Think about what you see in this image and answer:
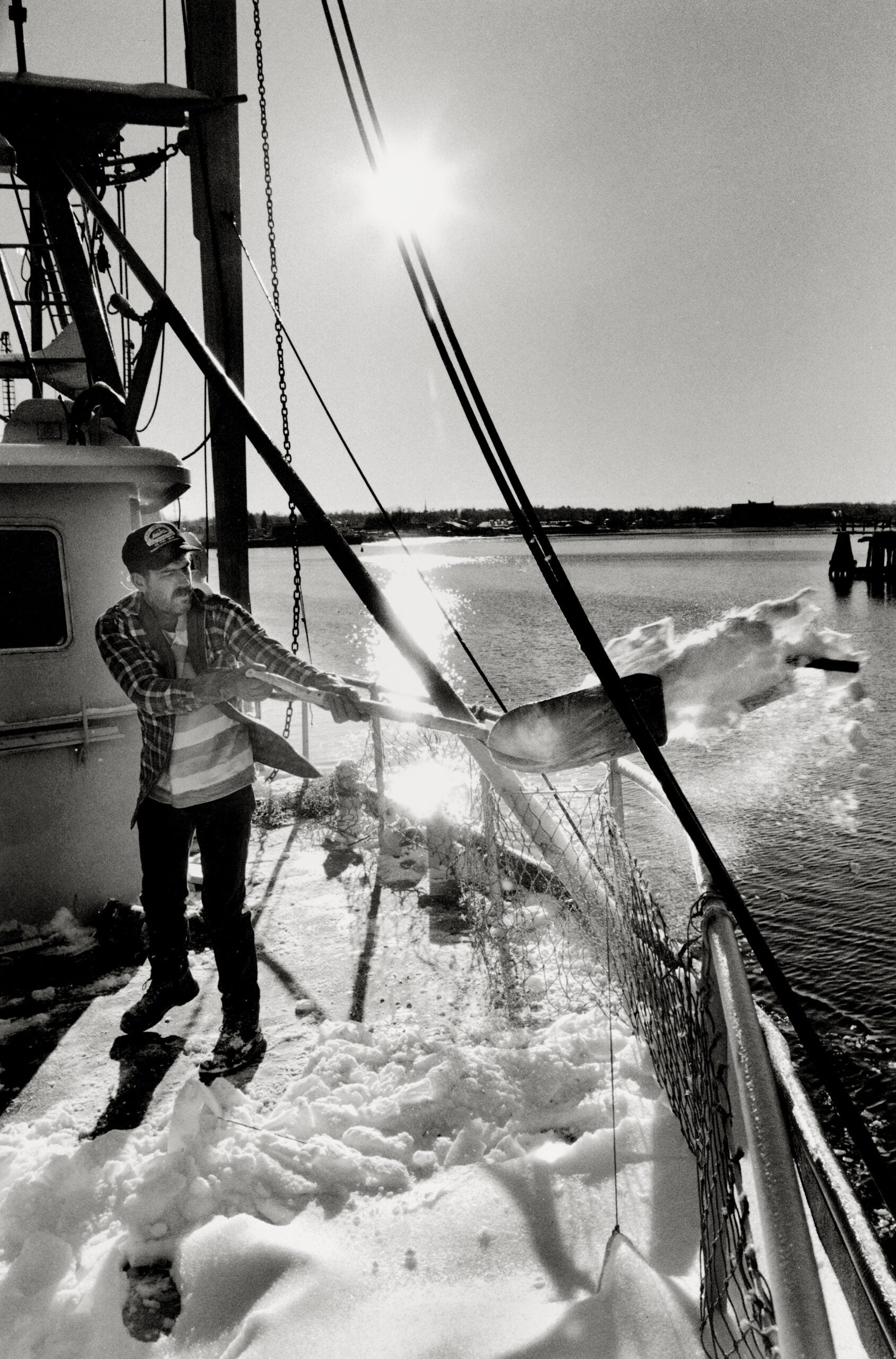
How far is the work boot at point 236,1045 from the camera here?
380cm

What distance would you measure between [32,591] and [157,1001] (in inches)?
96.6

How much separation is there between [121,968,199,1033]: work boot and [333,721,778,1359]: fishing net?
154cm

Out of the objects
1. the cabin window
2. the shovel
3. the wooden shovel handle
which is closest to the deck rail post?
the shovel

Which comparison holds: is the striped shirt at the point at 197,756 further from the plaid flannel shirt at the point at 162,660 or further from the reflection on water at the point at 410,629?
the reflection on water at the point at 410,629

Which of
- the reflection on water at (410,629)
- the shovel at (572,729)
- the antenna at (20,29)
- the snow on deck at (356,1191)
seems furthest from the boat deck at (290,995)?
the antenna at (20,29)

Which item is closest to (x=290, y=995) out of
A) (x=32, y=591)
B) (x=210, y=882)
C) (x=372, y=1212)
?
(x=210, y=882)

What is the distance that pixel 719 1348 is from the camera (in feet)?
6.87

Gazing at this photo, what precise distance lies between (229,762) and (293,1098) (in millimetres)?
1422

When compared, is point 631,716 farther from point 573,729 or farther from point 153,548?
point 153,548

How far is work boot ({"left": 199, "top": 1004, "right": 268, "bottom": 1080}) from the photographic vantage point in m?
3.80

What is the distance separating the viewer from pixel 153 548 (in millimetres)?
3645

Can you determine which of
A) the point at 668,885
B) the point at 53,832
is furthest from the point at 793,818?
the point at 53,832

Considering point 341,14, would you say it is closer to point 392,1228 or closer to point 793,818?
point 392,1228

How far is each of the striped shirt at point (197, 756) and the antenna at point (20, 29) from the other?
4.21 m
